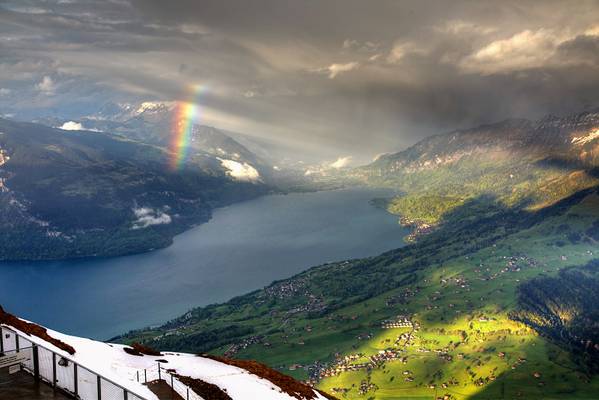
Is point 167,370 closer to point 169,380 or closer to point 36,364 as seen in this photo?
point 169,380

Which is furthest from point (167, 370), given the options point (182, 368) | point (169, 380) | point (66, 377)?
point (66, 377)

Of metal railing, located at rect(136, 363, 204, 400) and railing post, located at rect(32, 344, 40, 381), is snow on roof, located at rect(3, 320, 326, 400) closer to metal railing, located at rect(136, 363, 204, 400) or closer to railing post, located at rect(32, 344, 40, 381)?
metal railing, located at rect(136, 363, 204, 400)

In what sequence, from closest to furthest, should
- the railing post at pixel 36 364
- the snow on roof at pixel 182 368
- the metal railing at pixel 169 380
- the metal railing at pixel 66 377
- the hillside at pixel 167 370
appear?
1. the metal railing at pixel 66 377
2. the railing post at pixel 36 364
3. the metal railing at pixel 169 380
4. the hillside at pixel 167 370
5. the snow on roof at pixel 182 368

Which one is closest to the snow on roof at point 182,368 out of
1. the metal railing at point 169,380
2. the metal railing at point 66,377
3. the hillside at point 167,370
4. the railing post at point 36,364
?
the hillside at point 167,370

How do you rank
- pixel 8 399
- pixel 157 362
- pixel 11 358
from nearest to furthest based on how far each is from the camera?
pixel 8 399 → pixel 11 358 → pixel 157 362

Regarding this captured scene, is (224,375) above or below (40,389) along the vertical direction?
below

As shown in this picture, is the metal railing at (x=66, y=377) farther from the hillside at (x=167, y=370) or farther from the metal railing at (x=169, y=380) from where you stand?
the metal railing at (x=169, y=380)

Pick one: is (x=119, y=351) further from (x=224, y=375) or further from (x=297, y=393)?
(x=297, y=393)

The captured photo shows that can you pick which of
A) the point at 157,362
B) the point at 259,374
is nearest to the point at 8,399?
the point at 157,362
